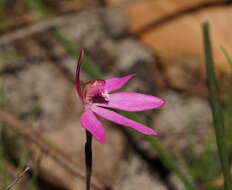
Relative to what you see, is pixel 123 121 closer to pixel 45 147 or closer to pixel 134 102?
pixel 134 102

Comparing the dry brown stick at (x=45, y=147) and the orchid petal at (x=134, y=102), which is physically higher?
the orchid petal at (x=134, y=102)

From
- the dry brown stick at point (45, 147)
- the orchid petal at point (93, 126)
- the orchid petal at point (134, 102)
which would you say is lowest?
the dry brown stick at point (45, 147)

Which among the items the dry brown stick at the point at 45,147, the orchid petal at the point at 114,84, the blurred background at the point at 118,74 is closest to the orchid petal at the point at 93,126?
the orchid petal at the point at 114,84

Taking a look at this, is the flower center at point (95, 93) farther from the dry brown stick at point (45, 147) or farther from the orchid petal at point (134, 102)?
the dry brown stick at point (45, 147)

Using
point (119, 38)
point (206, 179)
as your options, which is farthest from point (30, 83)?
point (206, 179)

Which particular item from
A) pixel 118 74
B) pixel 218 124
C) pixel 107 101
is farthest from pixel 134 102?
pixel 118 74

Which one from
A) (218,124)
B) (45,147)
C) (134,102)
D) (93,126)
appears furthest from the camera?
(45,147)

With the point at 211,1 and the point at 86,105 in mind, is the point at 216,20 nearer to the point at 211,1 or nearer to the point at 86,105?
the point at 211,1
